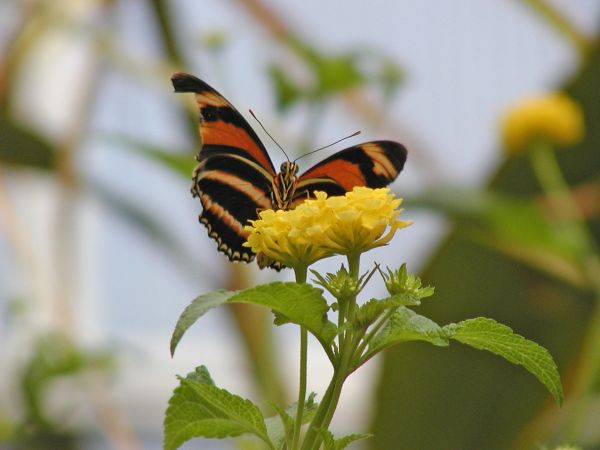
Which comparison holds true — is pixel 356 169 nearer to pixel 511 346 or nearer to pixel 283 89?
pixel 511 346

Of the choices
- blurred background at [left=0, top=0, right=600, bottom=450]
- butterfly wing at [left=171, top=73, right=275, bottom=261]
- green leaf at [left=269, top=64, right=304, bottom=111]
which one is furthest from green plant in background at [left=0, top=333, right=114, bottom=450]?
butterfly wing at [left=171, top=73, right=275, bottom=261]

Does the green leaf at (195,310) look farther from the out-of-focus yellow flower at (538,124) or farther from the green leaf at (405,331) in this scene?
the out-of-focus yellow flower at (538,124)

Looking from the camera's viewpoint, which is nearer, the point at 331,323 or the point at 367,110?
the point at 331,323

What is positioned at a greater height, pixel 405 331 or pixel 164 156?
pixel 164 156

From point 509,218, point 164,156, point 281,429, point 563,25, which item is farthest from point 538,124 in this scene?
point 281,429

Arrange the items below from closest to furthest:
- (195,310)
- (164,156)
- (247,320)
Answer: (195,310) < (164,156) < (247,320)

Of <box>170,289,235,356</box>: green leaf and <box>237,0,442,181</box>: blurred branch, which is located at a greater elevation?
<box>237,0,442,181</box>: blurred branch

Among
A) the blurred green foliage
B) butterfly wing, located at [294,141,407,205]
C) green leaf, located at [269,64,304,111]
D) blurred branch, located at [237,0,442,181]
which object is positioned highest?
blurred branch, located at [237,0,442,181]

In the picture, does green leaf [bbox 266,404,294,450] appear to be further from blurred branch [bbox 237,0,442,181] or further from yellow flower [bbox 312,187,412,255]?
blurred branch [bbox 237,0,442,181]
